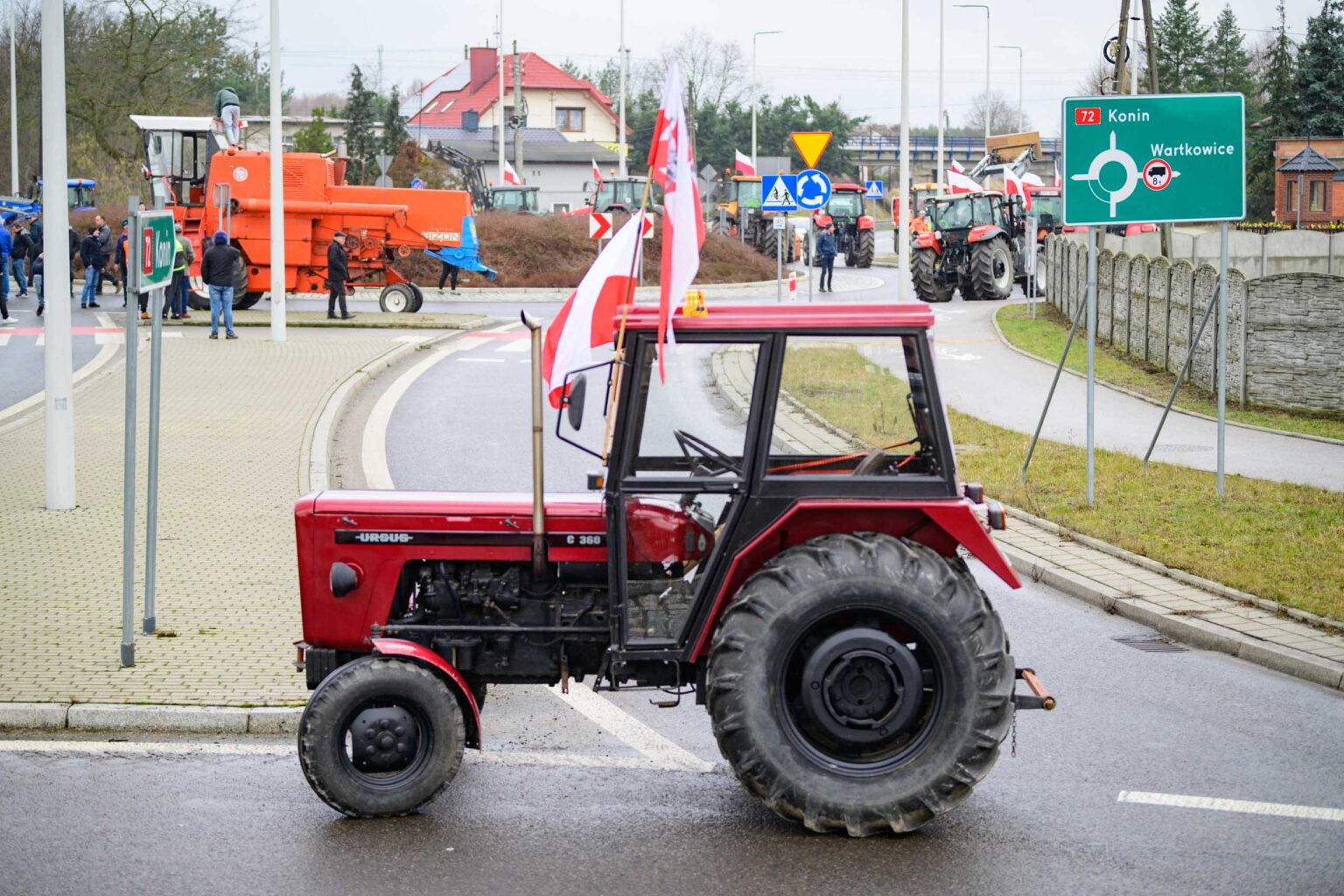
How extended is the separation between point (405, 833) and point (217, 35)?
52783 millimetres

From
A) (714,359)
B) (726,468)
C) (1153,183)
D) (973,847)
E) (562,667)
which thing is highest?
(1153,183)

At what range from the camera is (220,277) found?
25000 mm

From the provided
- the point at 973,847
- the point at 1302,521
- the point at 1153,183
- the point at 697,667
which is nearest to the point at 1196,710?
the point at 973,847

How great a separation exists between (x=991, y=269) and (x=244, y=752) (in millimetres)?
33468

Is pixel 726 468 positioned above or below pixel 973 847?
above

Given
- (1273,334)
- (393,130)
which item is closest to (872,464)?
(1273,334)

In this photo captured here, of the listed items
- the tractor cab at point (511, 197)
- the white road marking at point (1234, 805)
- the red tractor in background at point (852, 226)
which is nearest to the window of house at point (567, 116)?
the tractor cab at point (511, 197)

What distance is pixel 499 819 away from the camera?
19.6 feet

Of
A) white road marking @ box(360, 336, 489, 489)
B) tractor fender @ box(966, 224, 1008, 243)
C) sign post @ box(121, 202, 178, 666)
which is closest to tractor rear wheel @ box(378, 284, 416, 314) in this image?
white road marking @ box(360, 336, 489, 489)

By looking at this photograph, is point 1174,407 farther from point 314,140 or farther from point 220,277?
point 314,140

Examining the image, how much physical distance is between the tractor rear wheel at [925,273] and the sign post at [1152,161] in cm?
2401

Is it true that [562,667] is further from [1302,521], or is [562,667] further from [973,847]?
[1302,521]

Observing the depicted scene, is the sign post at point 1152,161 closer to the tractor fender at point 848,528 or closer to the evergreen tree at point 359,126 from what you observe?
the tractor fender at point 848,528

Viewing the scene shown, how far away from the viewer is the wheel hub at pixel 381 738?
19.3 ft
